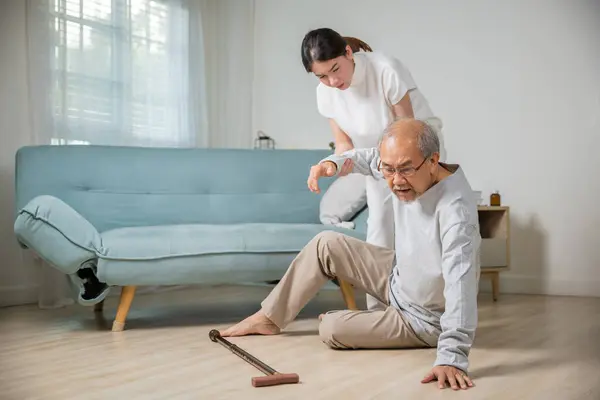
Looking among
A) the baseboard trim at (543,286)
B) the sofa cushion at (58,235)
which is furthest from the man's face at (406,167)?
the baseboard trim at (543,286)

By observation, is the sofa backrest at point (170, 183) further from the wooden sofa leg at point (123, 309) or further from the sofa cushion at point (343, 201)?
→ the wooden sofa leg at point (123, 309)

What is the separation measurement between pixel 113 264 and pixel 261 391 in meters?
1.13

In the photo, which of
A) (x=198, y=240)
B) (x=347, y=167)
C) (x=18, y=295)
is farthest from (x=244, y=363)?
(x=18, y=295)

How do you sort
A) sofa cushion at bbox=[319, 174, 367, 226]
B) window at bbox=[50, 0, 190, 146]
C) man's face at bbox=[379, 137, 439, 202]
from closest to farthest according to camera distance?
man's face at bbox=[379, 137, 439, 202]
sofa cushion at bbox=[319, 174, 367, 226]
window at bbox=[50, 0, 190, 146]

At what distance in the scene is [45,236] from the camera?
279 centimetres

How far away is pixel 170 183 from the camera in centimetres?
362

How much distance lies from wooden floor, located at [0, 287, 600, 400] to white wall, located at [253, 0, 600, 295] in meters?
0.95

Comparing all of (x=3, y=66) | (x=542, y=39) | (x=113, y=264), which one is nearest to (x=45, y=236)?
(x=113, y=264)

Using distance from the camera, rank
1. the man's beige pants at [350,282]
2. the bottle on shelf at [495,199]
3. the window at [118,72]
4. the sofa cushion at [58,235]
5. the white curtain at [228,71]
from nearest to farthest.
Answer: the man's beige pants at [350,282] → the sofa cushion at [58,235] → the window at [118,72] → the bottle on shelf at [495,199] → the white curtain at [228,71]

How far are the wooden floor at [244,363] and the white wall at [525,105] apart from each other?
3.11 ft

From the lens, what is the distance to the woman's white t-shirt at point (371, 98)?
2.59 meters

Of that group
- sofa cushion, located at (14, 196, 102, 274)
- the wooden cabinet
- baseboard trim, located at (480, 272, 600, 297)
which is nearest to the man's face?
sofa cushion, located at (14, 196, 102, 274)

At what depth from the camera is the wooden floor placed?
72.5 inches

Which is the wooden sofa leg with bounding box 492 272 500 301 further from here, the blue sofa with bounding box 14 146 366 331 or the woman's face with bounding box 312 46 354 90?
the woman's face with bounding box 312 46 354 90
